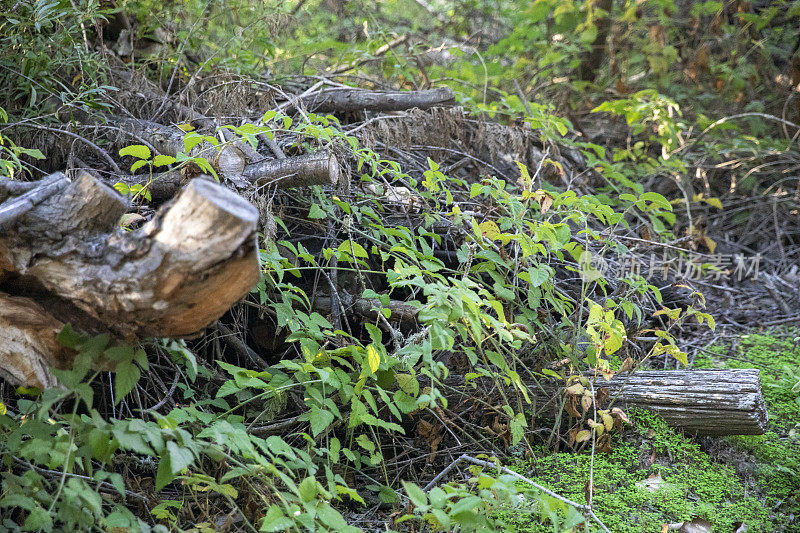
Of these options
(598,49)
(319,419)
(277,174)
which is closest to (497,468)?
(319,419)

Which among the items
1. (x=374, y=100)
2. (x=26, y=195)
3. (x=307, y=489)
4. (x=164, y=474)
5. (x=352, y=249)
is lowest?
(x=307, y=489)

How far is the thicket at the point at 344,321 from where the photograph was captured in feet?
6.42

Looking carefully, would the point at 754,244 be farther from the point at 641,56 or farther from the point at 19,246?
the point at 19,246

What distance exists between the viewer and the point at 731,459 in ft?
9.10

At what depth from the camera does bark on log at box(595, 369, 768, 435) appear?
108 inches

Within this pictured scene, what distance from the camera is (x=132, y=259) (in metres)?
1.67

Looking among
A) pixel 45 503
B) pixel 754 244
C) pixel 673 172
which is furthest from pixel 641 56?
pixel 45 503

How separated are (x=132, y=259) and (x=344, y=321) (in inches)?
56.6

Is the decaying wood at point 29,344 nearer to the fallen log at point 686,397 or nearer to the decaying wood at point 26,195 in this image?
the decaying wood at point 26,195

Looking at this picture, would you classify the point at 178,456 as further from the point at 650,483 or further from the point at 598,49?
the point at 598,49

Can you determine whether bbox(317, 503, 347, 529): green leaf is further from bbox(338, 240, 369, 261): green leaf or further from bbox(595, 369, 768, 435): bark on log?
bbox(595, 369, 768, 435): bark on log

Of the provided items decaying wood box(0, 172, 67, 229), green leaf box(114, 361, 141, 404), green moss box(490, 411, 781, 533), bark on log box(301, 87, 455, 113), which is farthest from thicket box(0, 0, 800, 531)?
decaying wood box(0, 172, 67, 229)

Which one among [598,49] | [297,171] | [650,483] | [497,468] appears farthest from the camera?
[598,49]

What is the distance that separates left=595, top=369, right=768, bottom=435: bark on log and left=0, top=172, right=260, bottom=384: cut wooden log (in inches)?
73.6
